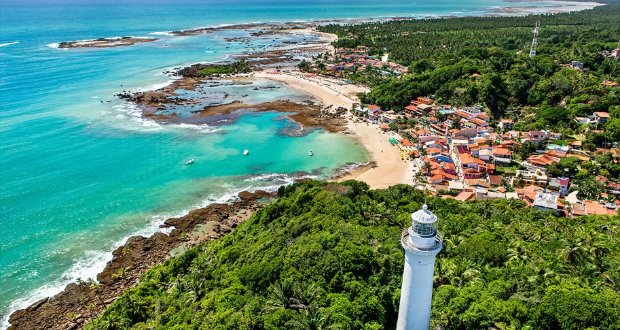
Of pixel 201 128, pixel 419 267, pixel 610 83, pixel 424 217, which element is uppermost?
pixel 424 217

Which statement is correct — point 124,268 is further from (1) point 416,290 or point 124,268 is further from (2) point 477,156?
(2) point 477,156

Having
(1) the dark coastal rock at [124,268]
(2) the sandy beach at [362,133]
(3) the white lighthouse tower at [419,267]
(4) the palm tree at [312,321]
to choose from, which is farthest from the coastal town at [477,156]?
(3) the white lighthouse tower at [419,267]

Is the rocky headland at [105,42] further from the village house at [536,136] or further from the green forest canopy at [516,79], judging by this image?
the village house at [536,136]

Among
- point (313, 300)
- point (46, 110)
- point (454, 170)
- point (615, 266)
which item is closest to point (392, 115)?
point (454, 170)

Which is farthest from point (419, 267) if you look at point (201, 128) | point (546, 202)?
point (201, 128)

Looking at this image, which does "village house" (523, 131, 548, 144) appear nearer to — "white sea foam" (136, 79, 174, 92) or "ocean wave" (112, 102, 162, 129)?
"ocean wave" (112, 102, 162, 129)

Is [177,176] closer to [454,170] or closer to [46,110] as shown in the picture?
[454,170]
